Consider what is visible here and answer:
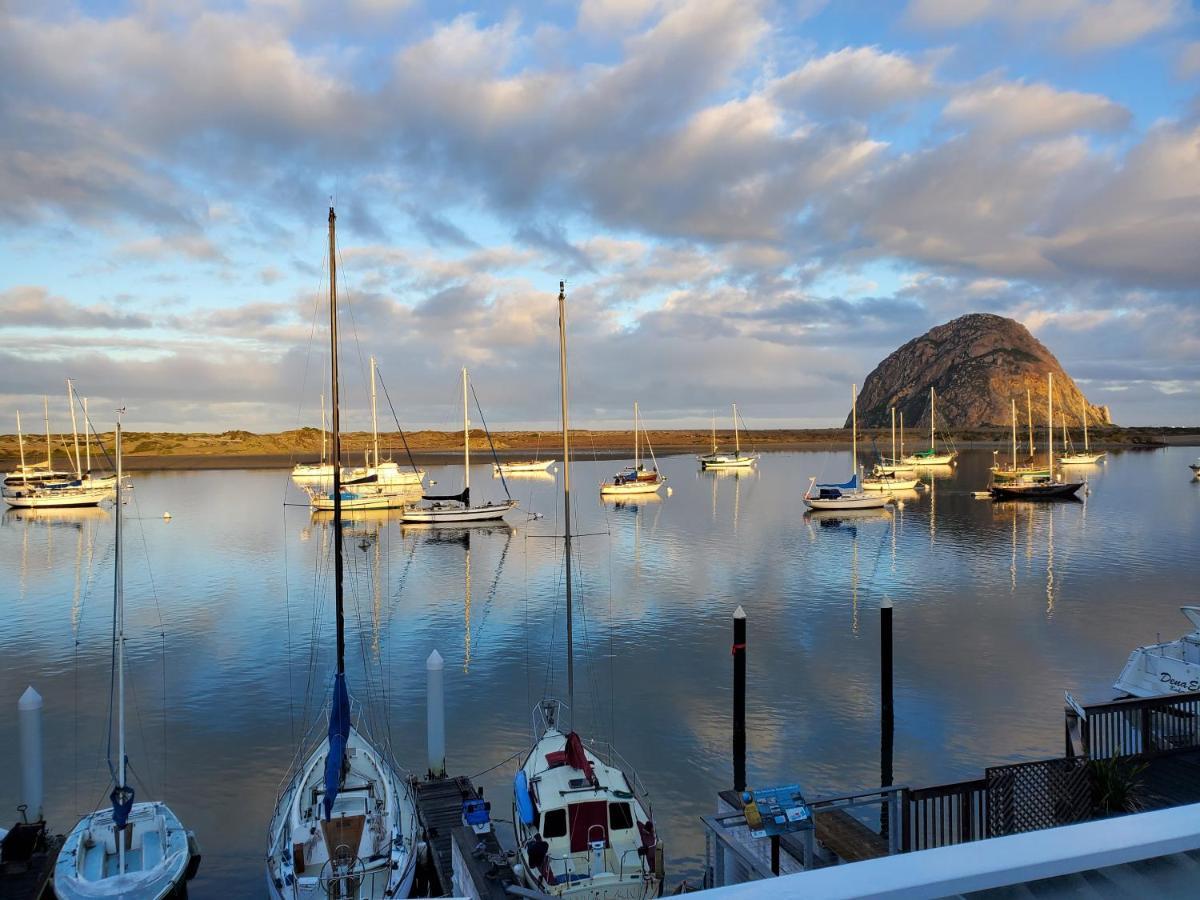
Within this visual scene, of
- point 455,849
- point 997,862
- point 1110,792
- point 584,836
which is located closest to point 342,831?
point 455,849

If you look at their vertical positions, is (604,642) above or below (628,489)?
below

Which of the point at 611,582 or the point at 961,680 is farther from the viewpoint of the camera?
the point at 611,582

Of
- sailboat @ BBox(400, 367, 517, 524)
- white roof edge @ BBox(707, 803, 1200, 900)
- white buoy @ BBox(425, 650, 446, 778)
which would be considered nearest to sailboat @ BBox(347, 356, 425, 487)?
sailboat @ BBox(400, 367, 517, 524)

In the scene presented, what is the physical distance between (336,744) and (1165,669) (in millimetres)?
21246

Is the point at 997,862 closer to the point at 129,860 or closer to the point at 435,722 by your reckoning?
the point at 129,860

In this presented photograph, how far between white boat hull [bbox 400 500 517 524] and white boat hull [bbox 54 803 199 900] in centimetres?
5773

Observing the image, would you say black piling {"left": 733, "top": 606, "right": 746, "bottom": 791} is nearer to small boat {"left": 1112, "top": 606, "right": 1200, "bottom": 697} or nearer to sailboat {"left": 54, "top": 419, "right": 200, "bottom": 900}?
small boat {"left": 1112, "top": 606, "right": 1200, "bottom": 697}

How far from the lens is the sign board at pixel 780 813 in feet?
39.3

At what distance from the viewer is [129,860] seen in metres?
15.2

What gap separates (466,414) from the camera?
3081 inches

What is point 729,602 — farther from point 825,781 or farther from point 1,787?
point 1,787

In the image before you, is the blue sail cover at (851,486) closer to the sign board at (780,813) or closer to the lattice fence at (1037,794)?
the lattice fence at (1037,794)

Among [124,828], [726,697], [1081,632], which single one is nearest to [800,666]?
[726,697]

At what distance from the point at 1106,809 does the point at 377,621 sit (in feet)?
103
